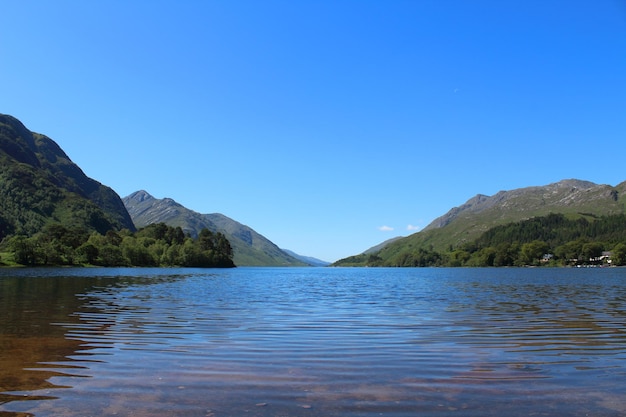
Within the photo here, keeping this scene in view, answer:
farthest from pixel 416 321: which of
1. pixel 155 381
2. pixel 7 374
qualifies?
pixel 7 374

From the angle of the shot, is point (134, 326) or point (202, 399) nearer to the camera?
point (202, 399)

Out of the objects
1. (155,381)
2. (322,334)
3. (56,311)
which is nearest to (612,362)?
(322,334)

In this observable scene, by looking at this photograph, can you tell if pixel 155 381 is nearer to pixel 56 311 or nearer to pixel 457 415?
pixel 457 415

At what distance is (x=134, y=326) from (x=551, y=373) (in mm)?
21206

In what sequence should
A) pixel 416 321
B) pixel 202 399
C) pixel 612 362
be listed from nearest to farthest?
pixel 202 399 → pixel 612 362 → pixel 416 321

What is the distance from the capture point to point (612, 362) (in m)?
16.9

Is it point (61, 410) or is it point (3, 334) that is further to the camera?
point (3, 334)

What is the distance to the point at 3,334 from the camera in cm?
2353

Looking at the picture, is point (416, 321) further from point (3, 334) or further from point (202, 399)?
point (3, 334)

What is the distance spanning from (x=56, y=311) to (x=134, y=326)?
39.6 feet

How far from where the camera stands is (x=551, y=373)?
594 inches

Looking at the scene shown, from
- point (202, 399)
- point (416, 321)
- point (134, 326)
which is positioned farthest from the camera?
point (416, 321)

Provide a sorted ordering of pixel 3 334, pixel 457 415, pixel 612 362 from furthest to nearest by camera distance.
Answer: pixel 3 334, pixel 612 362, pixel 457 415

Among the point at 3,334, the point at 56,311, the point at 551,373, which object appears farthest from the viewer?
the point at 56,311
